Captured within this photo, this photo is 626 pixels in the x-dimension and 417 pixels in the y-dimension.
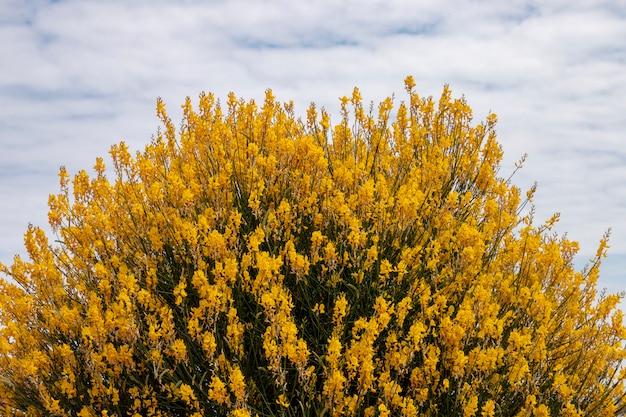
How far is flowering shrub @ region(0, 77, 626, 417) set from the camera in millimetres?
4160

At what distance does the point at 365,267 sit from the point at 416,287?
1.43ft

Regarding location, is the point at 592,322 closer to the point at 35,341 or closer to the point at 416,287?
the point at 416,287

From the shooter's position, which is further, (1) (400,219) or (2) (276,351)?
(1) (400,219)

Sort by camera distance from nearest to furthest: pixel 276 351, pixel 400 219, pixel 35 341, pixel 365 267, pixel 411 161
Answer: pixel 276 351 < pixel 365 267 < pixel 400 219 < pixel 35 341 < pixel 411 161

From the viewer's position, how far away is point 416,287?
4.54 metres

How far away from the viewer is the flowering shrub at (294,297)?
416 centimetres

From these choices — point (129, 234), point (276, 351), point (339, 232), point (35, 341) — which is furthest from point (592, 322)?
point (35, 341)

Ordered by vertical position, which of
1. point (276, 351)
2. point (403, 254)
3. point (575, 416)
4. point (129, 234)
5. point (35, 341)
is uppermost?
point (129, 234)

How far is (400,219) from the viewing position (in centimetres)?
468

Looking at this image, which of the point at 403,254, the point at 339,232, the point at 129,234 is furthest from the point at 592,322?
the point at 129,234

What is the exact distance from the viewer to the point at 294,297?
463cm

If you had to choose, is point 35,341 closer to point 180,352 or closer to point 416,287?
point 180,352

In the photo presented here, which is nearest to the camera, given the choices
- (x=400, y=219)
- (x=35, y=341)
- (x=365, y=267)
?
(x=365, y=267)

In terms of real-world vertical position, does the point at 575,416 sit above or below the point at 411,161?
below
